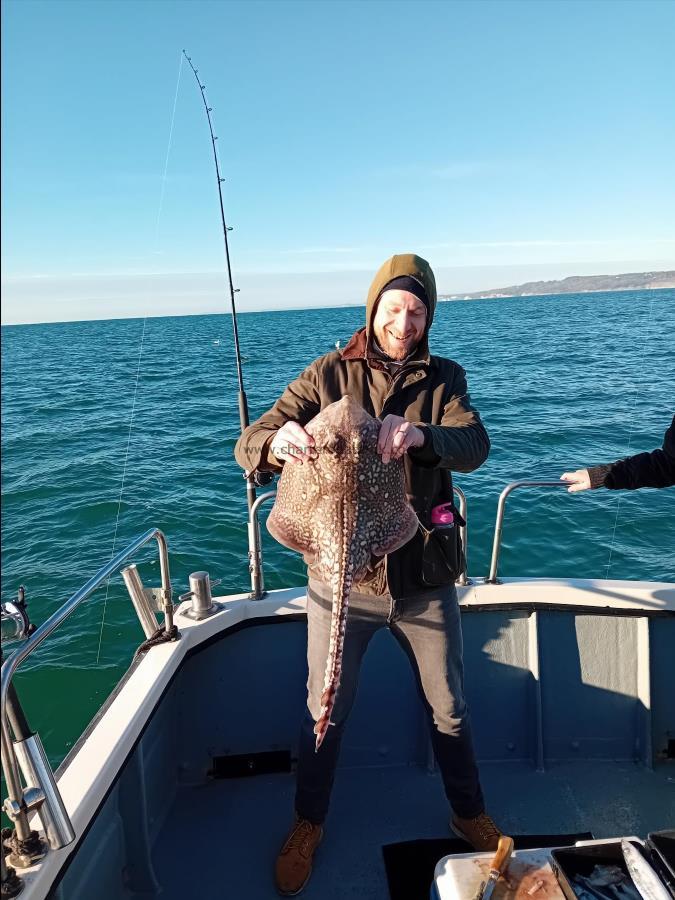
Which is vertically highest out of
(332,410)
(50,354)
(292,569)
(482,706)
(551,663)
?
(50,354)

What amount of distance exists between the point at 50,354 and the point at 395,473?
5508 centimetres

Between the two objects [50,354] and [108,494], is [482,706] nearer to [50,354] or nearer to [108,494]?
[108,494]

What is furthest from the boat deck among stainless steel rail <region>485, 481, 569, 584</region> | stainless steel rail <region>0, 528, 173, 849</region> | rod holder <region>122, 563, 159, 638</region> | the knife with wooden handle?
stainless steel rail <region>0, 528, 173, 849</region>

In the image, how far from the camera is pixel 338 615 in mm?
2457

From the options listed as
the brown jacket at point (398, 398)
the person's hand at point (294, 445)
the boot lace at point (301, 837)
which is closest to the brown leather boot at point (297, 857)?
the boot lace at point (301, 837)

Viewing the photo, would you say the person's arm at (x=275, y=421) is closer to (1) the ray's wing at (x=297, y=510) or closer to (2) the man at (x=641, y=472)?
(1) the ray's wing at (x=297, y=510)

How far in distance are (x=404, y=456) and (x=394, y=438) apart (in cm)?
37

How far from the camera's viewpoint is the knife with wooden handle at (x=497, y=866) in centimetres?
251

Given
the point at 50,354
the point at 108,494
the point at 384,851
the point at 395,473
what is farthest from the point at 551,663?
the point at 50,354

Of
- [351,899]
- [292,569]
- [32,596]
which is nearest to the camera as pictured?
[351,899]

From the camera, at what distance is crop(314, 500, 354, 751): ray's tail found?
95.6 inches

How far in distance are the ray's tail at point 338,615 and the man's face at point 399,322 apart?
0.99 metres

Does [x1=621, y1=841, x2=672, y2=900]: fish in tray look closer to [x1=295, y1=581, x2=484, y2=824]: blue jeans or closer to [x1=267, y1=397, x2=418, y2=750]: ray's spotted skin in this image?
[x1=295, y1=581, x2=484, y2=824]: blue jeans

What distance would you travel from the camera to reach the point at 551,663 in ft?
14.4
